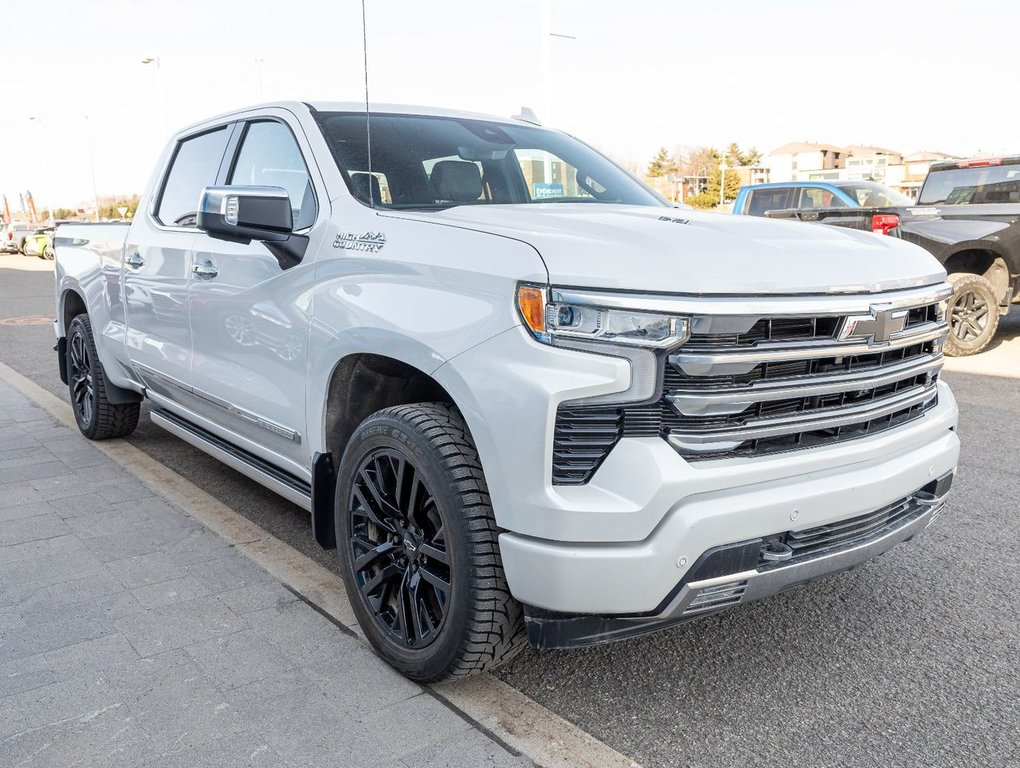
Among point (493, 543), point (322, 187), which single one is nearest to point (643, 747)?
point (493, 543)

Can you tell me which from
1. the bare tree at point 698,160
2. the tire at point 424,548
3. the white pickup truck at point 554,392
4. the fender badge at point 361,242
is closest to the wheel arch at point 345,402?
the white pickup truck at point 554,392

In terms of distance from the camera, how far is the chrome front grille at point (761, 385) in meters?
2.16

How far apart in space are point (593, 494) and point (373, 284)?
105cm

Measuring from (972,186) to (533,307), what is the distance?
8.14 meters

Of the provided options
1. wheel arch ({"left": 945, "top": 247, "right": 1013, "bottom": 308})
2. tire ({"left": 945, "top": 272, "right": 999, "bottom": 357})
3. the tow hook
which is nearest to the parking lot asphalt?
the tow hook

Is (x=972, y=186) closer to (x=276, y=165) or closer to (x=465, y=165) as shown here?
(x=465, y=165)

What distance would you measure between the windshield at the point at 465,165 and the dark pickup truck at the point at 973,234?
5225mm

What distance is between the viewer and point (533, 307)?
2.22 meters

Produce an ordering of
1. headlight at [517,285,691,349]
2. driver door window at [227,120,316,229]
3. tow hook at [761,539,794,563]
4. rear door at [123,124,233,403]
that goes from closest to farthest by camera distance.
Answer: headlight at [517,285,691,349] < tow hook at [761,539,794,563] < driver door window at [227,120,316,229] < rear door at [123,124,233,403]

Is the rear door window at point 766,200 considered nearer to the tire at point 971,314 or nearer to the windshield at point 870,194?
the windshield at point 870,194

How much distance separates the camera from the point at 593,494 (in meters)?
2.16

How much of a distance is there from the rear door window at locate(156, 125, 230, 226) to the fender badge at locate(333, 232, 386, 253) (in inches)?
57.3

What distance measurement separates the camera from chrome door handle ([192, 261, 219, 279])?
3740 millimetres

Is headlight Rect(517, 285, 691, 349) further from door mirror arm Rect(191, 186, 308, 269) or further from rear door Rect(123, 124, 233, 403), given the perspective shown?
rear door Rect(123, 124, 233, 403)
